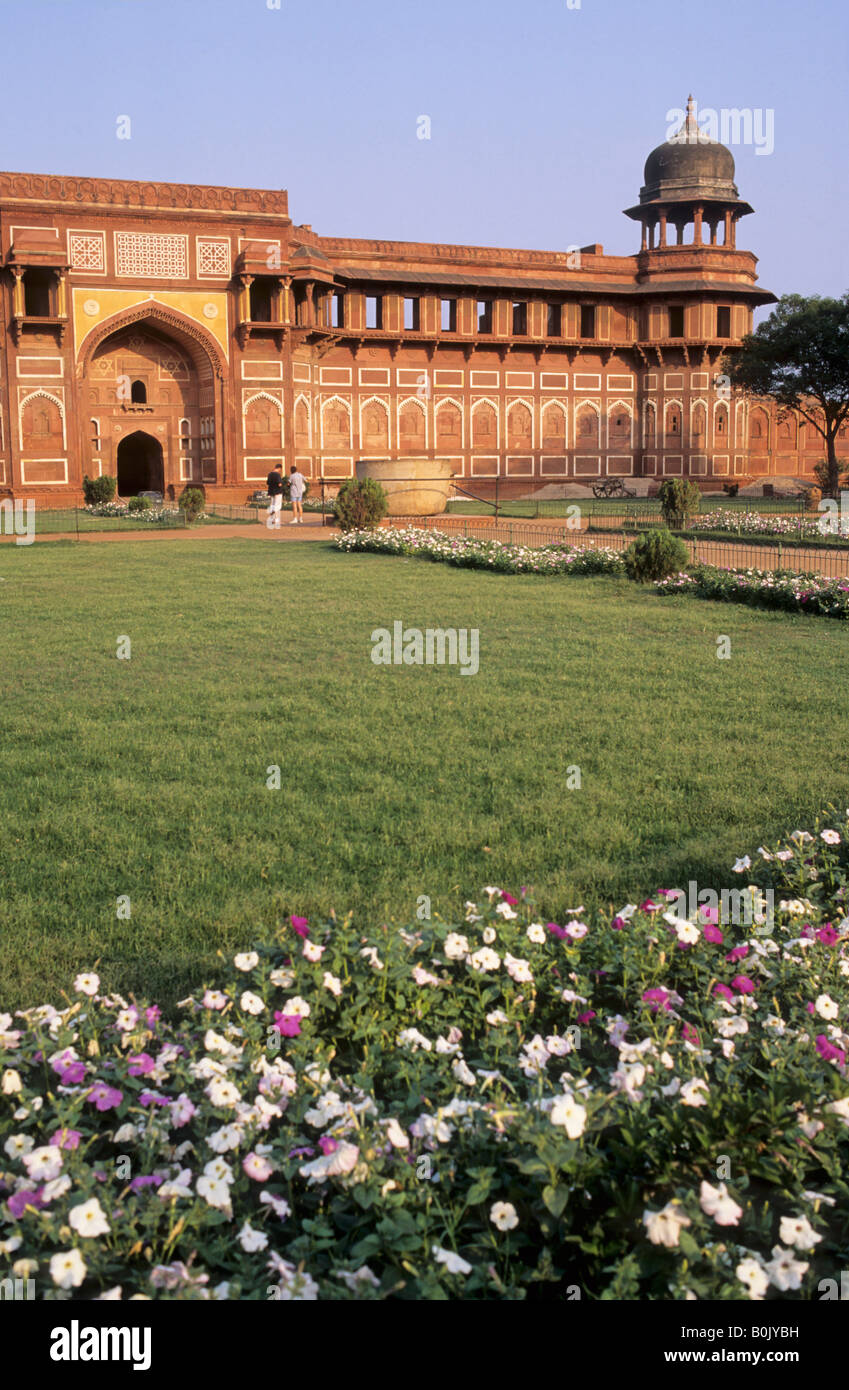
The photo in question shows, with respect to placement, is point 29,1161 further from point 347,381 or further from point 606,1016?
point 347,381

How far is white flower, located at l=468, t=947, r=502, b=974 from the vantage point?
2.85m

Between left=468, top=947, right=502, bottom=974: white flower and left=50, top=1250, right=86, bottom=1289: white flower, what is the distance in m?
1.30

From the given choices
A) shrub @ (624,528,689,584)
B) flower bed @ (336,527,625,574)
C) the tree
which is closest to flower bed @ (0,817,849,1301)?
shrub @ (624,528,689,584)

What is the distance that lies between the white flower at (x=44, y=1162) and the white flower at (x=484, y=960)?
3.66ft

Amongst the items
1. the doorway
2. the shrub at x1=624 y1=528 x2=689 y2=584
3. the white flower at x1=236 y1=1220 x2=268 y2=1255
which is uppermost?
the doorway

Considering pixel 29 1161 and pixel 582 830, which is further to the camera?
pixel 582 830

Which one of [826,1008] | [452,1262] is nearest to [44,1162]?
[452,1262]

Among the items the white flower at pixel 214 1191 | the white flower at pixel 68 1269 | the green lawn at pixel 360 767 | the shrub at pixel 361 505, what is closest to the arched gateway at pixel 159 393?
the shrub at pixel 361 505

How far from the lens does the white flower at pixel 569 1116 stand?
78.8 inches

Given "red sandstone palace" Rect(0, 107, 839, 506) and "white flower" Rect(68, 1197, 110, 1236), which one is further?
"red sandstone palace" Rect(0, 107, 839, 506)

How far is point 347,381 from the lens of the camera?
3212 centimetres

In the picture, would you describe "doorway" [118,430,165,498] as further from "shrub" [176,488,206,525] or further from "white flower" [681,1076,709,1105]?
"white flower" [681,1076,709,1105]

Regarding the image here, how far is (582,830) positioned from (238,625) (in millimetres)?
5314
